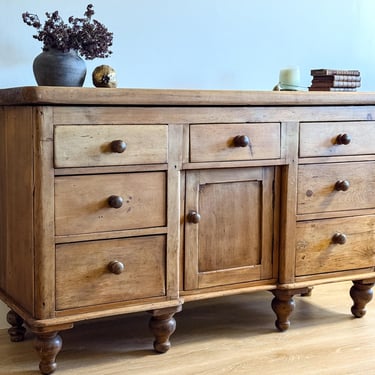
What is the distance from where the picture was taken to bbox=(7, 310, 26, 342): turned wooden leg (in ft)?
7.29

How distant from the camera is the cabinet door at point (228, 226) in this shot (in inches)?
83.8

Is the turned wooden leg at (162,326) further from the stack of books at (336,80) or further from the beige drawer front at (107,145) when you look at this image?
the stack of books at (336,80)

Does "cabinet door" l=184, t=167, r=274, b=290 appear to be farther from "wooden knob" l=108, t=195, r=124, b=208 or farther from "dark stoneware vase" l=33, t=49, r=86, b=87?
"dark stoneware vase" l=33, t=49, r=86, b=87

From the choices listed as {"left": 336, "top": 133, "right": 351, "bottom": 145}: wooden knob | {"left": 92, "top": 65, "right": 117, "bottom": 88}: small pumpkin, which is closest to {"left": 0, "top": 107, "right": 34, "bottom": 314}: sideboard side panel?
{"left": 92, "top": 65, "right": 117, "bottom": 88}: small pumpkin

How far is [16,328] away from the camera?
223cm

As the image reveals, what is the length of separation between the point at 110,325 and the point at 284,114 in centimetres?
92

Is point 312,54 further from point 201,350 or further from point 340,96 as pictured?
point 201,350

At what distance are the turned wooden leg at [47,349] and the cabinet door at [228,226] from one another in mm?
433

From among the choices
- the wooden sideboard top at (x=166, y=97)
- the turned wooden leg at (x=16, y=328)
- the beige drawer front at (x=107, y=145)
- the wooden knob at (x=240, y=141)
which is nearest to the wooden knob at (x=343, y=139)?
the wooden sideboard top at (x=166, y=97)

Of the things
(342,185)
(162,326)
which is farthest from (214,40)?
(162,326)

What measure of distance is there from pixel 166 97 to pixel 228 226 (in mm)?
468

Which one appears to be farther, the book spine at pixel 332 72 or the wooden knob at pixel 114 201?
the book spine at pixel 332 72

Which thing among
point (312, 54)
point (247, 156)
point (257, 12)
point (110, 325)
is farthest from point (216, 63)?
point (110, 325)

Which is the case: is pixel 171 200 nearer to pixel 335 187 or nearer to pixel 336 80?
pixel 335 187
